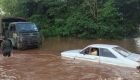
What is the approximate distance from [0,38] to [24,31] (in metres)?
2.66

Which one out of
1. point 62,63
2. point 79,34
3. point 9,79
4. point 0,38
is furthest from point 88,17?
point 9,79

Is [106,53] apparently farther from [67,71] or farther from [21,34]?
[21,34]

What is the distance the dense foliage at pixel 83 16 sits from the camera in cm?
2020

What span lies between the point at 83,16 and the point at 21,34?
983cm

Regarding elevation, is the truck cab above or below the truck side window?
above

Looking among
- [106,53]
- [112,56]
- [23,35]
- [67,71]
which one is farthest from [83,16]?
[67,71]

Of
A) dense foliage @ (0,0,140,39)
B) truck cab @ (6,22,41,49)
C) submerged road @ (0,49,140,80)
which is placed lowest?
submerged road @ (0,49,140,80)

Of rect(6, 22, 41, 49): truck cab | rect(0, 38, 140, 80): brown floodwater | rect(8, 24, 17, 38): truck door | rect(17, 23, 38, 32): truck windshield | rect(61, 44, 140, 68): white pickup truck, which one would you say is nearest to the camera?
rect(0, 38, 140, 80): brown floodwater

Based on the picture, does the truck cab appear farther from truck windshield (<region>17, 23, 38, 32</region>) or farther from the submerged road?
the submerged road

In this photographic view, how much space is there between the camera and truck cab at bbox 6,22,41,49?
13.5 meters

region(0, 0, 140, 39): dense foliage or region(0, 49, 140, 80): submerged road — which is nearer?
region(0, 49, 140, 80): submerged road

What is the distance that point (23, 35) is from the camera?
44.3ft

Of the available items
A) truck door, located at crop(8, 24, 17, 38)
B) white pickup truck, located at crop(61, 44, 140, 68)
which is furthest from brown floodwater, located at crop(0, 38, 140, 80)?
truck door, located at crop(8, 24, 17, 38)

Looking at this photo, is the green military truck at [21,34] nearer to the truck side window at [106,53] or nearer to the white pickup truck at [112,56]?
the white pickup truck at [112,56]
